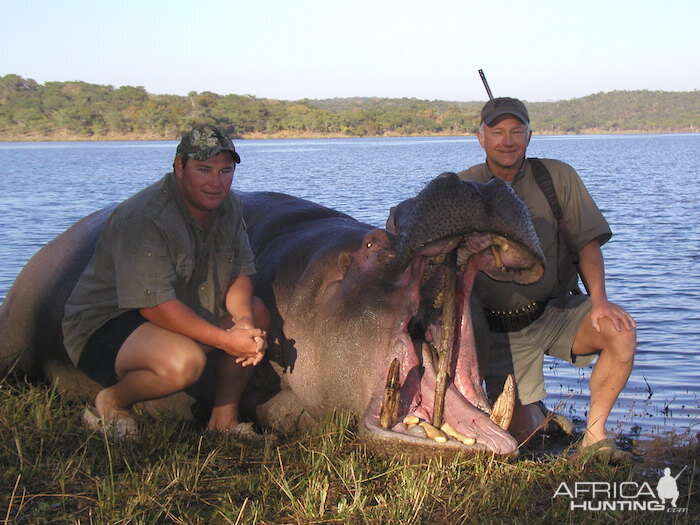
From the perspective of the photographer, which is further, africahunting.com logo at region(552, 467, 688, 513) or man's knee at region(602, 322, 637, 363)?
man's knee at region(602, 322, 637, 363)

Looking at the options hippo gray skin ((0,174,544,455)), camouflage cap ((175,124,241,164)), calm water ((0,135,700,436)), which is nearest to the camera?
hippo gray skin ((0,174,544,455))

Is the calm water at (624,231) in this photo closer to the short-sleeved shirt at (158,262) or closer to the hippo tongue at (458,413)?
the hippo tongue at (458,413)

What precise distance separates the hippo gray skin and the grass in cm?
15

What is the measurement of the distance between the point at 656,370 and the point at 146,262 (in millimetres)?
4350

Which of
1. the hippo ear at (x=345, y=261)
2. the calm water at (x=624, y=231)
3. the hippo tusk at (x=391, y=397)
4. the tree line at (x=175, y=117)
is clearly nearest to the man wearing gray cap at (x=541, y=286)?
the calm water at (x=624, y=231)

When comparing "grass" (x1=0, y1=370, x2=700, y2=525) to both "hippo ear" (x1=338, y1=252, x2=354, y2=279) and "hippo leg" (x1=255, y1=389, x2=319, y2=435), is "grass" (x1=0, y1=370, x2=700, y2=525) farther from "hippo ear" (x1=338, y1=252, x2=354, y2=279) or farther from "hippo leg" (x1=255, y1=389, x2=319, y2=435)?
"hippo ear" (x1=338, y1=252, x2=354, y2=279)

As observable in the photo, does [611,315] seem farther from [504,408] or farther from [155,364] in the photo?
[155,364]

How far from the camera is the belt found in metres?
4.84

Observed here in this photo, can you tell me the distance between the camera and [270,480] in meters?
3.46

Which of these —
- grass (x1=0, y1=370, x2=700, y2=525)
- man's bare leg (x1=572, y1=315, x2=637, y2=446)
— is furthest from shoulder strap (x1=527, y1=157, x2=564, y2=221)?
grass (x1=0, y1=370, x2=700, y2=525)

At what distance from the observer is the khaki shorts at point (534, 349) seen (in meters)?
4.79

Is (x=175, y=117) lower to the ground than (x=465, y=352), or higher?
lower

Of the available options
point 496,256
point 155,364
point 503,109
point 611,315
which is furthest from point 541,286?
point 155,364

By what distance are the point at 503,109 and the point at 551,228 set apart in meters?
0.70
